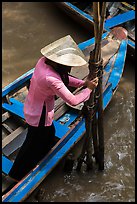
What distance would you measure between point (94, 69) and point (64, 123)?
4.47ft

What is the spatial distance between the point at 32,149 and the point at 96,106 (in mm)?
875

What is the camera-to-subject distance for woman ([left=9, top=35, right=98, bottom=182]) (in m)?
3.45

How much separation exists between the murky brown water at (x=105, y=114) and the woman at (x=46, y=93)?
2.36 feet

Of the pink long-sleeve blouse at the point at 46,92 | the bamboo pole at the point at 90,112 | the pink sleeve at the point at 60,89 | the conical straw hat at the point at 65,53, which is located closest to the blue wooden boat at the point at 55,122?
the bamboo pole at the point at 90,112

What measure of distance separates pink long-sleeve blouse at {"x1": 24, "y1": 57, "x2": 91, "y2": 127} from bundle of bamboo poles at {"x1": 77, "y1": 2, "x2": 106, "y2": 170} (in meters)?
0.22

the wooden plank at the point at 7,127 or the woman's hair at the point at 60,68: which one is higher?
the woman's hair at the point at 60,68

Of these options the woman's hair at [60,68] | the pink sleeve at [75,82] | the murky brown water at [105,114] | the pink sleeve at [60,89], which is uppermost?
the woman's hair at [60,68]

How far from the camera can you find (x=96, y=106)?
4055 mm

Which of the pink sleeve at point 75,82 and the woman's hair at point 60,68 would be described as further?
the pink sleeve at point 75,82

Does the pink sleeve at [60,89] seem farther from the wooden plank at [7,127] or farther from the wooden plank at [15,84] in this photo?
the wooden plank at [15,84]

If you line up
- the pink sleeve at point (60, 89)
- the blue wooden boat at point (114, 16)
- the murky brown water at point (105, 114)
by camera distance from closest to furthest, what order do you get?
the pink sleeve at point (60, 89) < the murky brown water at point (105, 114) < the blue wooden boat at point (114, 16)

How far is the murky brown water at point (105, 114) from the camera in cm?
471

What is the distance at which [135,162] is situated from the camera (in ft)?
16.5

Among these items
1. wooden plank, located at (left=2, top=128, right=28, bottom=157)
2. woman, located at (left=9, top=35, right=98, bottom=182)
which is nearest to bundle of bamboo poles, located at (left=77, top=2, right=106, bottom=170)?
woman, located at (left=9, top=35, right=98, bottom=182)
